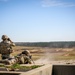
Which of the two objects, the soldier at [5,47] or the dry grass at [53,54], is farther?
the dry grass at [53,54]

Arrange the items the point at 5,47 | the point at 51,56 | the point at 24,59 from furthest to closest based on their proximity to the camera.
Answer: the point at 51,56 < the point at 5,47 < the point at 24,59

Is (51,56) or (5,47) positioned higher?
(5,47)

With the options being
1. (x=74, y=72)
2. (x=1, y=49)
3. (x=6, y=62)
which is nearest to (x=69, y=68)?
(x=74, y=72)

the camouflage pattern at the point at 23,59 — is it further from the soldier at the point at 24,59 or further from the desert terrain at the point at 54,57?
the desert terrain at the point at 54,57

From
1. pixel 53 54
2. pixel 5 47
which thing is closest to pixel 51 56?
pixel 53 54

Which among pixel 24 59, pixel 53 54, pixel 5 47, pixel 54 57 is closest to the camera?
pixel 24 59

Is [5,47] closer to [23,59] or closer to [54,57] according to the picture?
[23,59]

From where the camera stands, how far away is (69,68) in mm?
15117

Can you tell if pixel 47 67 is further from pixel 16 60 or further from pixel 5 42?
pixel 5 42

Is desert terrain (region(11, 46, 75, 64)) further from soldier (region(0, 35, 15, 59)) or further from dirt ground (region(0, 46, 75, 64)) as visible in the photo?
soldier (region(0, 35, 15, 59))

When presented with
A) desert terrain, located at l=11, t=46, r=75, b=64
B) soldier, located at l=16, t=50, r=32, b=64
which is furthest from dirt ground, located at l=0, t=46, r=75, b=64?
soldier, located at l=16, t=50, r=32, b=64

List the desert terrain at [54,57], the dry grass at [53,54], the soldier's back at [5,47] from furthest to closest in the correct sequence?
1. the dry grass at [53,54]
2. the desert terrain at [54,57]
3. the soldier's back at [5,47]

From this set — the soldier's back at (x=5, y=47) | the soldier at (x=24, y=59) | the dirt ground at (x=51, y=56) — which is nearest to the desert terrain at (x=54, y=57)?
the dirt ground at (x=51, y=56)

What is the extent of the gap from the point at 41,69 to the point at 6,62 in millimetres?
6031
